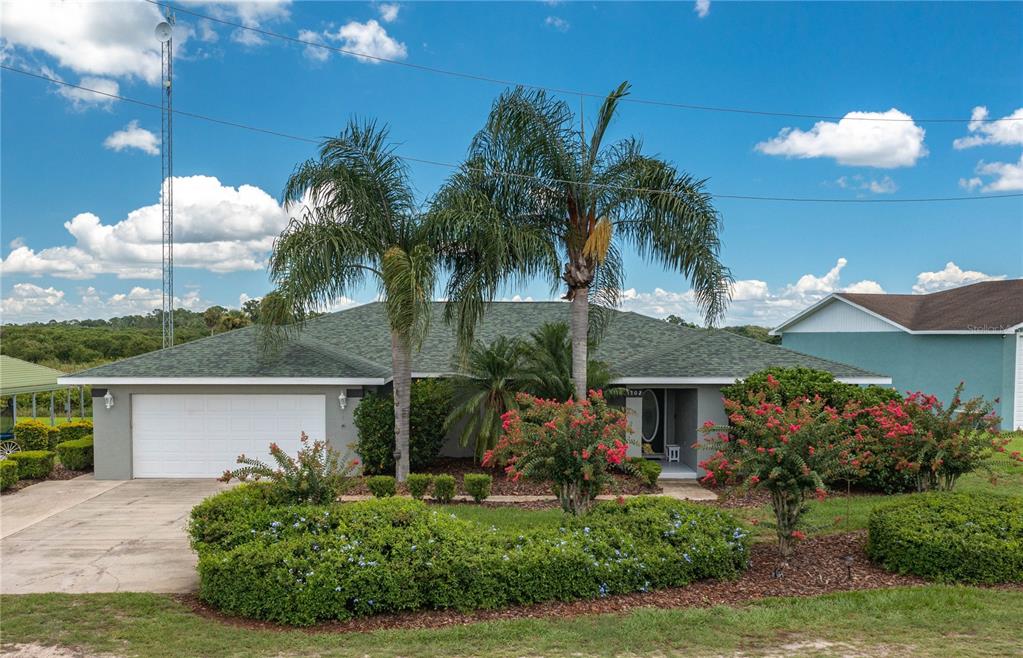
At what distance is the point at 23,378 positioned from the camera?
17.8 metres

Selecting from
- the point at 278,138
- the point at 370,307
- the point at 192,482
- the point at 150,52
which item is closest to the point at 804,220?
the point at 370,307

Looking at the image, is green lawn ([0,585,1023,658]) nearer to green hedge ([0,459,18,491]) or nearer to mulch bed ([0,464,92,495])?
green hedge ([0,459,18,491])

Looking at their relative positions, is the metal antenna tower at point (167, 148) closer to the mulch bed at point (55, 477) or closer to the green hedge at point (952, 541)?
the mulch bed at point (55, 477)

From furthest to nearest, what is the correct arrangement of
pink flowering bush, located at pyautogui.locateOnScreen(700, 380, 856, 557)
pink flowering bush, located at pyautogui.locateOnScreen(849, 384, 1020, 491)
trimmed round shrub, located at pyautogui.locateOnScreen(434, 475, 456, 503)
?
trimmed round shrub, located at pyautogui.locateOnScreen(434, 475, 456, 503)
pink flowering bush, located at pyautogui.locateOnScreen(849, 384, 1020, 491)
pink flowering bush, located at pyautogui.locateOnScreen(700, 380, 856, 557)

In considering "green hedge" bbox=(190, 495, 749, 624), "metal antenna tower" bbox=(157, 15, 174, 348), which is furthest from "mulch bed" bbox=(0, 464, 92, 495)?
"green hedge" bbox=(190, 495, 749, 624)

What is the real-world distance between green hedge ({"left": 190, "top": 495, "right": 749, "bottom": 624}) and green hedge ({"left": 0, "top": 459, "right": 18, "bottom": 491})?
849 cm

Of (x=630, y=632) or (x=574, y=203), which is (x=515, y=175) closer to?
(x=574, y=203)

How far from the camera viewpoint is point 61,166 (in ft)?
60.8

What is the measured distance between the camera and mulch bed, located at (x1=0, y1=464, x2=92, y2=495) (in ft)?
44.5

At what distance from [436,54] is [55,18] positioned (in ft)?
25.6

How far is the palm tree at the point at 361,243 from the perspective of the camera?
39.5 ft

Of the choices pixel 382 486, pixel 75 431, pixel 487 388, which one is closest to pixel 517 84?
pixel 487 388

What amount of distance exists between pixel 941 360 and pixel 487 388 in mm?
18346

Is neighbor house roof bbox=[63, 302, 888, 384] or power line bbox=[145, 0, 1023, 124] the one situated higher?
power line bbox=[145, 0, 1023, 124]
